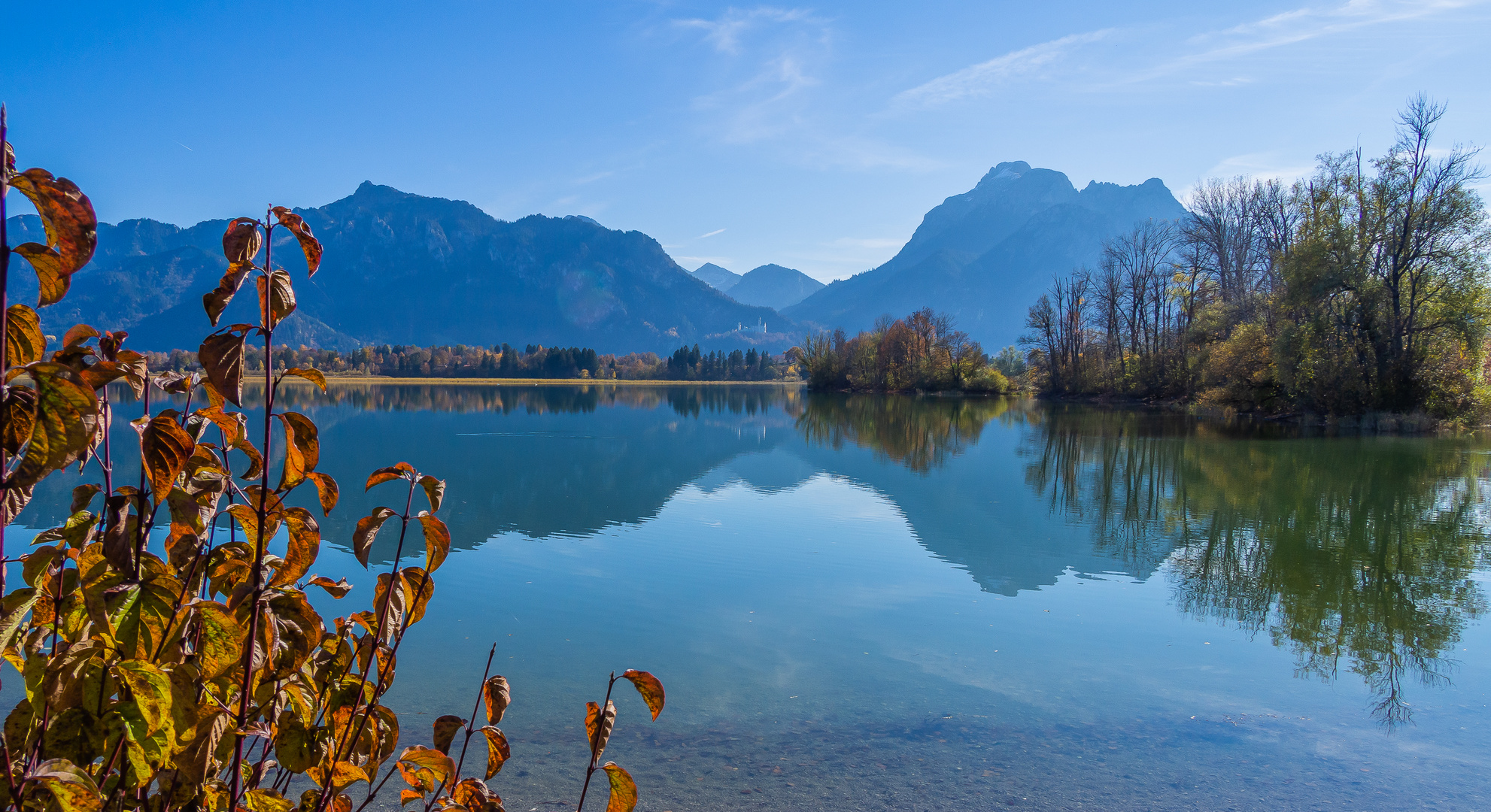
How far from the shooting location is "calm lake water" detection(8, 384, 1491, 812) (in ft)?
15.0

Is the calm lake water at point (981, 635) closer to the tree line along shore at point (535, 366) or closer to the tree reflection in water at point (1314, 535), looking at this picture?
the tree reflection in water at point (1314, 535)

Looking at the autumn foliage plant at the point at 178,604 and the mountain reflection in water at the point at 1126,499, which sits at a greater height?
the autumn foliage plant at the point at 178,604

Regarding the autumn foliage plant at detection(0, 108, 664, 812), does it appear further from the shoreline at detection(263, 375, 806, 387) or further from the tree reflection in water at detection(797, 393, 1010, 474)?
the shoreline at detection(263, 375, 806, 387)

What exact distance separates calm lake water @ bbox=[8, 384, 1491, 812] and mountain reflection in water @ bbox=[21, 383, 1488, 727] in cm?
8

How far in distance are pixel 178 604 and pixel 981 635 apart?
6.86 m

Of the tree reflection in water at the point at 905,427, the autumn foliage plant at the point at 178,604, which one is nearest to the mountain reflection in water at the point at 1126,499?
the tree reflection in water at the point at 905,427

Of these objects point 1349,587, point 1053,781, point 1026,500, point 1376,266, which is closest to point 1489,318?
point 1376,266

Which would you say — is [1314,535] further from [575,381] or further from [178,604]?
[575,381]

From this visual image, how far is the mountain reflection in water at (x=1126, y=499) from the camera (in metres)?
7.90

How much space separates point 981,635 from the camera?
721 cm

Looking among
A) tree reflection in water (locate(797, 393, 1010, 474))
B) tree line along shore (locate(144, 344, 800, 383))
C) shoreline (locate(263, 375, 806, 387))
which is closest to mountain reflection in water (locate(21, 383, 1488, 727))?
tree reflection in water (locate(797, 393, 1010, 474))

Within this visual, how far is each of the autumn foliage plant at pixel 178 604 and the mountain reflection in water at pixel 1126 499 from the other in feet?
20.8

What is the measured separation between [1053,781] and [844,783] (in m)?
1.17

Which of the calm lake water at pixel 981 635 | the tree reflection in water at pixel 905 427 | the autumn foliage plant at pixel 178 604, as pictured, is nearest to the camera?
the autumn foliage plant at pixel 178 604
